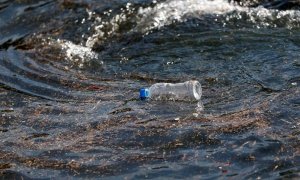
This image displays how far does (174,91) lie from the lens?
647 centimetres

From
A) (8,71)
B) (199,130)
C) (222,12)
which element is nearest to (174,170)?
(199,130)

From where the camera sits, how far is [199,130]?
5.46 meters

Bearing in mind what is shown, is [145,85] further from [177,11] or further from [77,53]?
[177,11]

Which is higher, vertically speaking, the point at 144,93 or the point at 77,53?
the point at 77,53

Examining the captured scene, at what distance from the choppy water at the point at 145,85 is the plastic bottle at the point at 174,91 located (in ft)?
0.41

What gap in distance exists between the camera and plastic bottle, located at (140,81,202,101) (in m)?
6.32

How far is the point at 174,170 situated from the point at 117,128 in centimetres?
112

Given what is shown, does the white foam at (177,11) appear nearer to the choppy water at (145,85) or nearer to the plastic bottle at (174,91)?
the choppy water at (145,85)

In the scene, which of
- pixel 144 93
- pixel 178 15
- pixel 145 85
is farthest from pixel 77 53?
pixel 144 93

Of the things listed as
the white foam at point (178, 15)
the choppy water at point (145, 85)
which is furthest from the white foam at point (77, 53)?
the white foam at point (178, 15)

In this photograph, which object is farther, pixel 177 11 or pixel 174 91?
pixel 177 11

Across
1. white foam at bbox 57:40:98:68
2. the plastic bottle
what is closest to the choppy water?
white foam at bbox 57:40:98:68

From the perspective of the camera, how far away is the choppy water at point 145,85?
16.5ft

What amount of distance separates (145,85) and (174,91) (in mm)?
734
